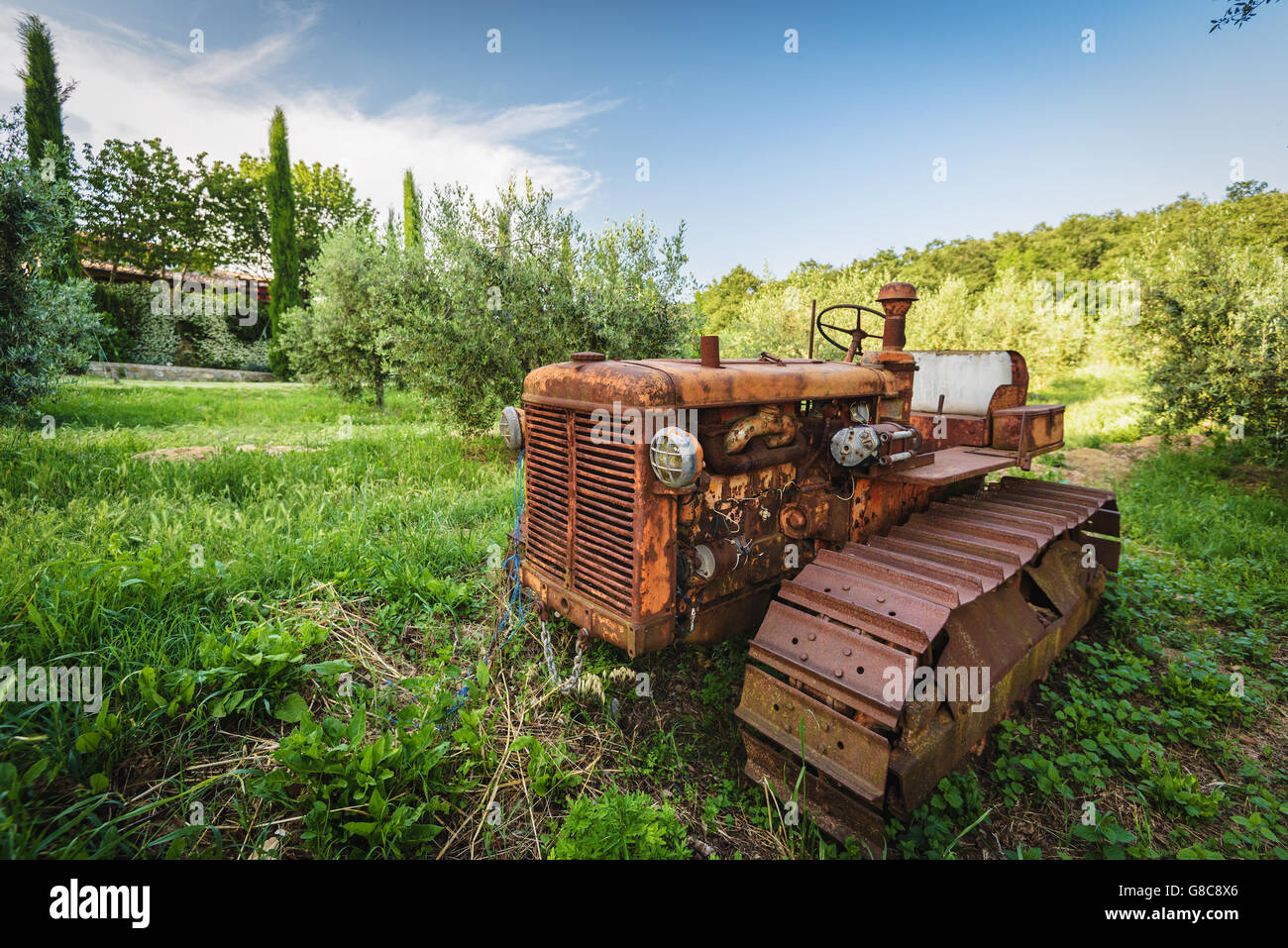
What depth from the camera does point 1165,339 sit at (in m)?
9.87

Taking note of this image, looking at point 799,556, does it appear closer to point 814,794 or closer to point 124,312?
point 814,794

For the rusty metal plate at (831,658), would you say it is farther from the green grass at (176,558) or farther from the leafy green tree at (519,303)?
the leafy green tree at (519,303)

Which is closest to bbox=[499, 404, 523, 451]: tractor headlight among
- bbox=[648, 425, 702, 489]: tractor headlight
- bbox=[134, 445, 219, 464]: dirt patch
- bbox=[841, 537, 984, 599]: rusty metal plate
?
bbox=[648, 425, 702, 489]: tractor headlight

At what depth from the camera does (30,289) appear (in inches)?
244

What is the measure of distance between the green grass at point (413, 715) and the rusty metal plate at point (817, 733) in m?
0.32

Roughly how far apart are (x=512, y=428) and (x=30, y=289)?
7027 millimetres

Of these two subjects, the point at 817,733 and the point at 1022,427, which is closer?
the point at 817,733

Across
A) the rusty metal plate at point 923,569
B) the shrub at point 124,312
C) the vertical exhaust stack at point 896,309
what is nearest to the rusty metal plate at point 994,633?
the rusty metal plate at point 923,569

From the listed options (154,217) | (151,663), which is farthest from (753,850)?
(154,217)

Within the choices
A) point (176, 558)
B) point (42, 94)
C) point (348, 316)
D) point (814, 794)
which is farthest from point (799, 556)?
point (42, 94)

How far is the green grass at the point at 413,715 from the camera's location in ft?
6.95

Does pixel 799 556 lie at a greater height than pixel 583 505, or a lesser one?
lesser

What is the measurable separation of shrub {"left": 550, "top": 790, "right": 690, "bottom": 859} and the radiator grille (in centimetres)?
→ 74
